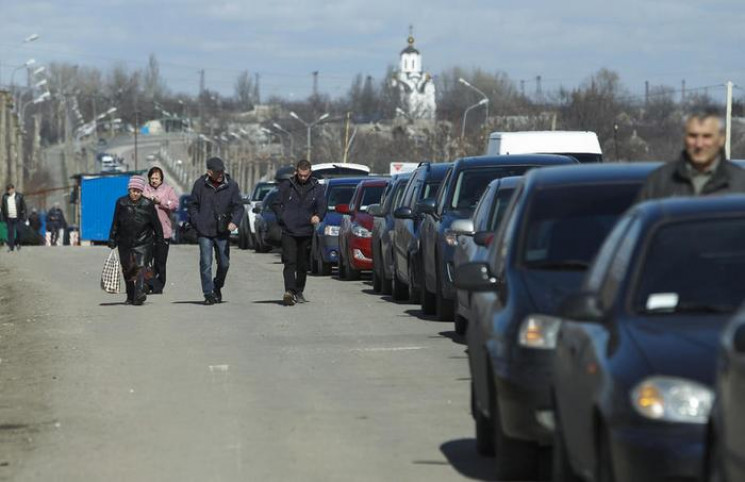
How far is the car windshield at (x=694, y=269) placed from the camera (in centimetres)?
Answer: 751

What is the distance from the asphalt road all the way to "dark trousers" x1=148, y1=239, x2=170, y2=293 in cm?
115

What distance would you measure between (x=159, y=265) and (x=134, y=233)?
1922 mm

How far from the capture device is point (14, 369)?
1534 centimetres

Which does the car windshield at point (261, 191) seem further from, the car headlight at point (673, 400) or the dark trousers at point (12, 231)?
the car headlight at point (673, 400)

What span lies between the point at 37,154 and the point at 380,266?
153 metres

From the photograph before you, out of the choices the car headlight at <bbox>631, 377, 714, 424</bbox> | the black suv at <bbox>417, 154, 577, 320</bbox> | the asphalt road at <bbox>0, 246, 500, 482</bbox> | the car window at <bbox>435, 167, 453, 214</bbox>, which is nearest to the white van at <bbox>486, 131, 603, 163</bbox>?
the asphalt road at <bbox>0, 246, 500, 482</bbox>

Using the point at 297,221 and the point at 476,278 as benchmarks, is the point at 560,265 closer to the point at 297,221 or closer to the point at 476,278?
the point at 476,278

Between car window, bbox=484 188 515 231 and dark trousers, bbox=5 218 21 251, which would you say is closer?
car window, bbox=484 188 515 231

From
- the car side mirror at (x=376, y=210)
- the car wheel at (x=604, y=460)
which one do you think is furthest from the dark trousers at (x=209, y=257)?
the car wheel at (x=604, y=460)

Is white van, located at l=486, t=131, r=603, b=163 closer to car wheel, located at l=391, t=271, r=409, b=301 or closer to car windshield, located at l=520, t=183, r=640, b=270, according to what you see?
car wheel, located at l=391, t=271, r=409, b=301

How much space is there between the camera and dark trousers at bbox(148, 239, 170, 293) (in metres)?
24.2

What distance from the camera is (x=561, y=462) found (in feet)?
25.8

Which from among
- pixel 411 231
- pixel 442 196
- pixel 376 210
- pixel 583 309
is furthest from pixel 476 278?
pixel 376 210

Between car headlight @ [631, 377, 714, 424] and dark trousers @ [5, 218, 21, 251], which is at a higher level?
car headlight @ [631, 377, 714, 424]
